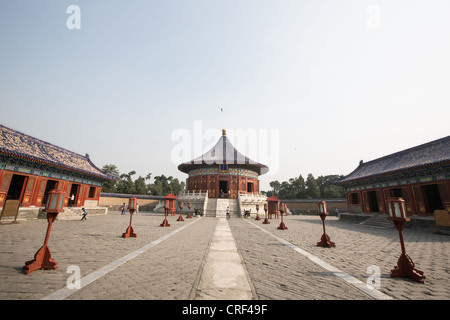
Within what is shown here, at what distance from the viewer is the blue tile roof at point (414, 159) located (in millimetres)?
13478

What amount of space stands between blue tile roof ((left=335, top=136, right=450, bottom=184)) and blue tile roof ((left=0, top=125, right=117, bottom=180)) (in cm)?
2597

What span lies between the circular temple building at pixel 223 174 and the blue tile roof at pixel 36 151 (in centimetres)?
1291

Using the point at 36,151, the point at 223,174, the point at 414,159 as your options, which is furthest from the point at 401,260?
the point at 223,174

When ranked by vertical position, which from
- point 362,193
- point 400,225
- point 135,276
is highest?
point 362,193

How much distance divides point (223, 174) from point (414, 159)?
2133 cm

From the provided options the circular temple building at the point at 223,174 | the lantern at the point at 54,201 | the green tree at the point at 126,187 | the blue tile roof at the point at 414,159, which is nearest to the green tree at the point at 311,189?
the circular temple building at the point at 223,174

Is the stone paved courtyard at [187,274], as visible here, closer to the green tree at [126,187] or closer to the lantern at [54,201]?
the lantern at [54,201]

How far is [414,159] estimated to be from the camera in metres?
16.0
